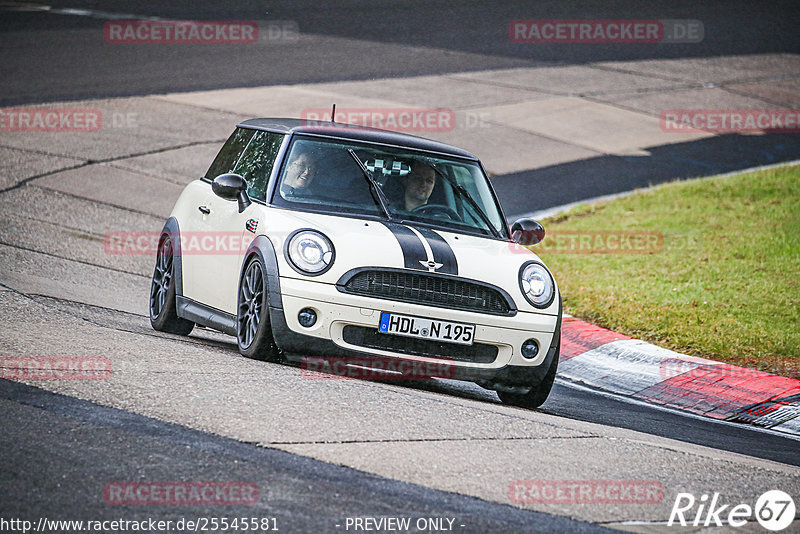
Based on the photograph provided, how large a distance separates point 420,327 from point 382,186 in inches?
49.9

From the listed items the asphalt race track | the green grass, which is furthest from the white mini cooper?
the green grass

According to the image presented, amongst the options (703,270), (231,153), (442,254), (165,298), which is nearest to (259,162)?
(231,153)

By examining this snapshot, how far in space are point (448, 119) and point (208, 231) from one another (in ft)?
37.2

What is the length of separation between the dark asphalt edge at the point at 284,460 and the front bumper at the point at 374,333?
1.57 meters

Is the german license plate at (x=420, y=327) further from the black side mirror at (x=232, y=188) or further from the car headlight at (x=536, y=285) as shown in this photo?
the black side mirror at (x=232, y=188)

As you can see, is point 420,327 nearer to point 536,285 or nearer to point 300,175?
point 536,285

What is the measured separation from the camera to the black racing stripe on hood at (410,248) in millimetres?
6836

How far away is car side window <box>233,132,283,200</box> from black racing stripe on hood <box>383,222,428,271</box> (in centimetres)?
101

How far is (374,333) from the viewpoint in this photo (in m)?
6.80

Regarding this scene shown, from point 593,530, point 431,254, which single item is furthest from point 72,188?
point 593,530

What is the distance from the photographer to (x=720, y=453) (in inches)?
253

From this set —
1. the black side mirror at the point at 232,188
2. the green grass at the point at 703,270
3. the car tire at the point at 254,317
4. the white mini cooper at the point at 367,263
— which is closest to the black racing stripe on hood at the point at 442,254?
the white mini cooper at the point at 367,263

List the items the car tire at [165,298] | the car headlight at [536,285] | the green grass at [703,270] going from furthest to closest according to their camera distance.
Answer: the green grass at [703,270] < the car tire at [165,298] < the car headlight at [536,285]

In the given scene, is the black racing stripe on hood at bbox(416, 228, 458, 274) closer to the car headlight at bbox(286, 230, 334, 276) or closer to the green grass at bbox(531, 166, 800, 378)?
the car headlight at bbox(286, 230, 334, 276)
